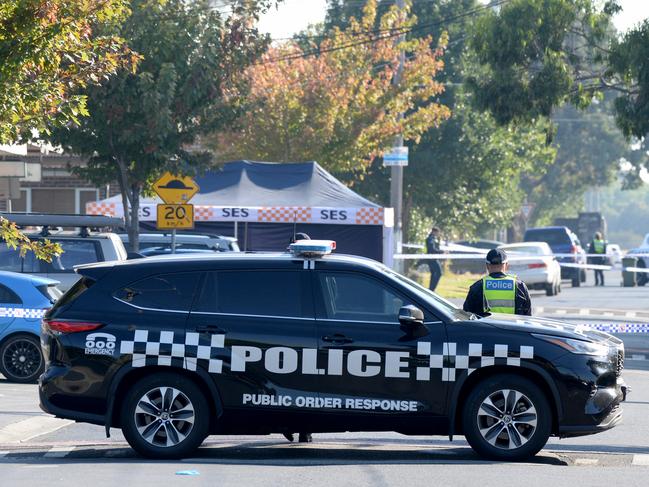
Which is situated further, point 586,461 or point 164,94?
point 164,94

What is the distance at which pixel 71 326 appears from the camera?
9305mm

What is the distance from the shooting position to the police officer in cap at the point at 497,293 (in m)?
11.5

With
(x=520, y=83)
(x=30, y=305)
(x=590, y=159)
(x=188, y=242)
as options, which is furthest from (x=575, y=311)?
(x=590, y=159)

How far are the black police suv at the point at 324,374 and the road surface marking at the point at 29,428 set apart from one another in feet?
5.99

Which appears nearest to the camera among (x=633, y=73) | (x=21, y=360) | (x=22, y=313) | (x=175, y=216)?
(x=22, y=313)

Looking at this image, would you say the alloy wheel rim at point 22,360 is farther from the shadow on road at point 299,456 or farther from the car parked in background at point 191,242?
the car parked in background at point 191,242

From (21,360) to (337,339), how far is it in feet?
23.6

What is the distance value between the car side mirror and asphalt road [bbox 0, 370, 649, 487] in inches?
40.9

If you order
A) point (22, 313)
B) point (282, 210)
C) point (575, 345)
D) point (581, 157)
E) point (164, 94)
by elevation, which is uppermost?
point (581, 157)

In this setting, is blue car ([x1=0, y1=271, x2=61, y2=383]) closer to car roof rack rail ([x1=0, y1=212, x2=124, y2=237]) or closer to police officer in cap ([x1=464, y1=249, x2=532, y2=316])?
car roof rack rail ([x1=0, y1=212, x2=124, y2=237])

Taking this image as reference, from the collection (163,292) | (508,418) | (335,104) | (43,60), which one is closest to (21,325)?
(43,60)

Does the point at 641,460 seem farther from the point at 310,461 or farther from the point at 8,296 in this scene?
the point at 8,296

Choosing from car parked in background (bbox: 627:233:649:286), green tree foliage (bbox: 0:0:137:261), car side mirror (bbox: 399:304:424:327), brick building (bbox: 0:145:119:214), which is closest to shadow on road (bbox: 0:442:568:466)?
car side mirror (bbox: 399:304:424:327)

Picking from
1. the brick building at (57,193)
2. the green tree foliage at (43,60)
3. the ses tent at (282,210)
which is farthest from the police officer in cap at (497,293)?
the brick building at (57,193)
